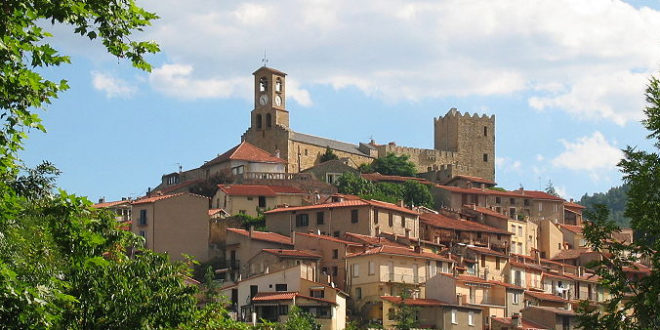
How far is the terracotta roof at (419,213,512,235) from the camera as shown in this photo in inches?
3440

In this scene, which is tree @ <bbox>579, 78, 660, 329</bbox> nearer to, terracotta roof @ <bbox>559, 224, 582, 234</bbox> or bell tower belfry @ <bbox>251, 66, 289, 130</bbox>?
terracotta roof @ <bbox>559, 224, 582, 234</bbox>

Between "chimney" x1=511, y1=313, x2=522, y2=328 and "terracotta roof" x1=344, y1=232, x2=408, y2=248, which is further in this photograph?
"terracotta roof" x1=344, y1=232, x2=408, y2=248

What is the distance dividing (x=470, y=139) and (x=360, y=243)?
54301mm

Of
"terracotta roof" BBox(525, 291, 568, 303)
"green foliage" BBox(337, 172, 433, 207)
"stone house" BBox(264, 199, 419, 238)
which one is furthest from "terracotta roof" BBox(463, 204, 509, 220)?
"terracotta roof" BBox(525, 291, 568, 303)

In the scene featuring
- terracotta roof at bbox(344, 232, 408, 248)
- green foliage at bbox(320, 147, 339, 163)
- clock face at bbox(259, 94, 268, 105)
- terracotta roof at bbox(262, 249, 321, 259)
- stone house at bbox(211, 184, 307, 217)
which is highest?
clock face at bbox(259, 94, 268, 105)

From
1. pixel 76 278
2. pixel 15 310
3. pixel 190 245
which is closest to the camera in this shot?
pixel 15 310

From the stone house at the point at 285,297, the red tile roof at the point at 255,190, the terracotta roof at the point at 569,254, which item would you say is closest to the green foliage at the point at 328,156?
the red tile roof at the point at 255,190

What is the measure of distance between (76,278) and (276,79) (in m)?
98.5

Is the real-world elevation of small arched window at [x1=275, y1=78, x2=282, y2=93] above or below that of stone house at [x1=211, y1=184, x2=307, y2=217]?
above

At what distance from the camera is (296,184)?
97500 millimetres

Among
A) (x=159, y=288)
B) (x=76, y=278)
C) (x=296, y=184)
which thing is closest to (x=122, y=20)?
(x=76, y=278)

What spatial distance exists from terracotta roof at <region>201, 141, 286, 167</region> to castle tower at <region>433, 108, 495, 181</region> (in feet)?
87.6

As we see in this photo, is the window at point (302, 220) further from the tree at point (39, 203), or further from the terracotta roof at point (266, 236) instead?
the tree at point (39, 203)

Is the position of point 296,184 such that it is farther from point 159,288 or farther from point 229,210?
point 159,288
